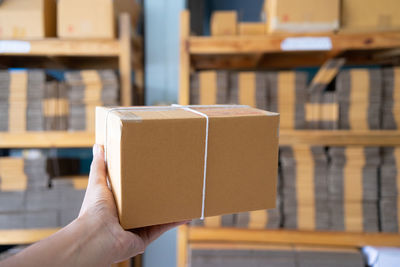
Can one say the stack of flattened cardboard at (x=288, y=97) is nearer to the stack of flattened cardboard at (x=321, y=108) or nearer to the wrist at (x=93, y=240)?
the stack of flattened cardboard at (x=321, y=108)

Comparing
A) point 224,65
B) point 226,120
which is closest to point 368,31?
point 224,65

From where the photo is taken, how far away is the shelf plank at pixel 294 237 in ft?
5.02

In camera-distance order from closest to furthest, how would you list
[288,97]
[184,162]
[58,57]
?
[184,162], [288,97], [58,57]

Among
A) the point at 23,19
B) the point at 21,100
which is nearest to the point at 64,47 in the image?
the point at 23,19

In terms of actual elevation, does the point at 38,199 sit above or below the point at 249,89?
below

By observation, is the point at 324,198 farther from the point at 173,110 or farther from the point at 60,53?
the point at 60,53

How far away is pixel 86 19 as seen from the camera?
1.51 metres

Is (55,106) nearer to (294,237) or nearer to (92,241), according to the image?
(92,241)

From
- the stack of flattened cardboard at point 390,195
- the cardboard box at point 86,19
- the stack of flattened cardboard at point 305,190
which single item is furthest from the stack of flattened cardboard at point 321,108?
the cardboard box at point 86,19

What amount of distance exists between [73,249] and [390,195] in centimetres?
162

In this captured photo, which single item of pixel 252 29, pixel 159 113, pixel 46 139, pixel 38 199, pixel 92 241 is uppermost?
pixel 252 29

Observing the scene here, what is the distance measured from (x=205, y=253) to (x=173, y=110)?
1.09 m

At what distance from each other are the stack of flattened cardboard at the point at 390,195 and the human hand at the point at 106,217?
139 centimetres

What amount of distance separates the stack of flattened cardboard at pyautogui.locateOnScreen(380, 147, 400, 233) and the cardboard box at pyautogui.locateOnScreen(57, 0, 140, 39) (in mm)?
1678
